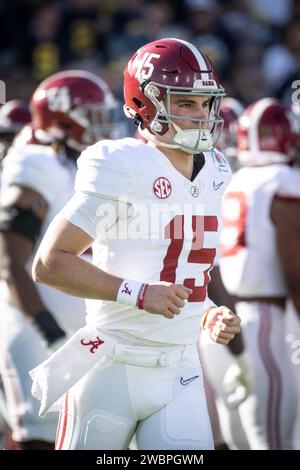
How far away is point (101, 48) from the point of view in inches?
433

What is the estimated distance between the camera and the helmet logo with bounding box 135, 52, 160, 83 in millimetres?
3699

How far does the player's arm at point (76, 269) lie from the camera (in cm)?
337

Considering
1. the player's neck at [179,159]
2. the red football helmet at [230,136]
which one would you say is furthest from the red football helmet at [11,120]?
the player's neck at [179,159]

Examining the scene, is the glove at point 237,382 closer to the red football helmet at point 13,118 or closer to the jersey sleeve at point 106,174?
the jersey sleeve at point 106,174

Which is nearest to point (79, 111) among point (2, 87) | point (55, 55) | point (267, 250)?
point (2, 87)

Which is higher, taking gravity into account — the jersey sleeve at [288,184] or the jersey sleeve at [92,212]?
the jersey sleeve at [92,212]

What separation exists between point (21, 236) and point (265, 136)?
1.56 metres

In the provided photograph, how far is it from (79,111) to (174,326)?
236 cm

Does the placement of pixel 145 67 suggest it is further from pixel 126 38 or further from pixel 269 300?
pixel 126 38

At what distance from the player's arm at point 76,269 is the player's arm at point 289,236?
2093 millimetres

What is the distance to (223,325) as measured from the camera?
3.51 meters

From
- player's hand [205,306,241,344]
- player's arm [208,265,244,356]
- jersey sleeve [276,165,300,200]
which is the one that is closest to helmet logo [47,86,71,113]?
jersey sleeve [276,165,300,200]

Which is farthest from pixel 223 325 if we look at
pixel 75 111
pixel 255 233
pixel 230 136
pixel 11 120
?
pixel 11 120
